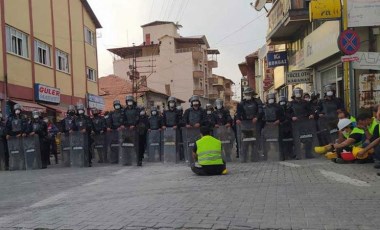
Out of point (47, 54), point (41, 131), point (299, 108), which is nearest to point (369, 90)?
point (299, 108)

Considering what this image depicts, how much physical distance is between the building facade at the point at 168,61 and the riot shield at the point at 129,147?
6197cm

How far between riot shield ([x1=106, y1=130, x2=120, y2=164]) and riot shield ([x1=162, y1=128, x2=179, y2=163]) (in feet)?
5.85

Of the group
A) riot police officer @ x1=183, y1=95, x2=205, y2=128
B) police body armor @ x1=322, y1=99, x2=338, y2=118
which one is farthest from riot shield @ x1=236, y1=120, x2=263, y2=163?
police body armor @ x1=322, y1=99, x2=338, y2=118

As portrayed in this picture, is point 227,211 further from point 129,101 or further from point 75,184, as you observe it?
point 129,101

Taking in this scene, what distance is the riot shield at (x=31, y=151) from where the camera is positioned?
15195mm

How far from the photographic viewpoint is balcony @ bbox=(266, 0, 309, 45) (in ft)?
66.6

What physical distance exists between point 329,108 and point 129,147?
6.21 metres

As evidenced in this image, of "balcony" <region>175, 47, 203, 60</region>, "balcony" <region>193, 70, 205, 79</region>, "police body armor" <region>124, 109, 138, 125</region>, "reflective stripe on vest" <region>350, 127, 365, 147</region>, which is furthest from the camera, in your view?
"balcony" <region>193, 70, 205, 79</region>

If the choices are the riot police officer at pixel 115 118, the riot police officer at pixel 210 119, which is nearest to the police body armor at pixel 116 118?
the riot police officer at pixel 115 118

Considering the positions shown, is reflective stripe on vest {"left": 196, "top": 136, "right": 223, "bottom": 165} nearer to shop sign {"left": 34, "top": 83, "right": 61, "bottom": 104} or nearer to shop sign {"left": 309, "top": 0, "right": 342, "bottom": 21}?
shop sign {"left": 309, "top": 0, "right": 342, "bottom": 21}

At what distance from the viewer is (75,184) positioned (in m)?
10.6

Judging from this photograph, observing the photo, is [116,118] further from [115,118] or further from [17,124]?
[17,124]

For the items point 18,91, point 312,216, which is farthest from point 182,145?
point 18,91

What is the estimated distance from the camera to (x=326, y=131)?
1328 centimetres
